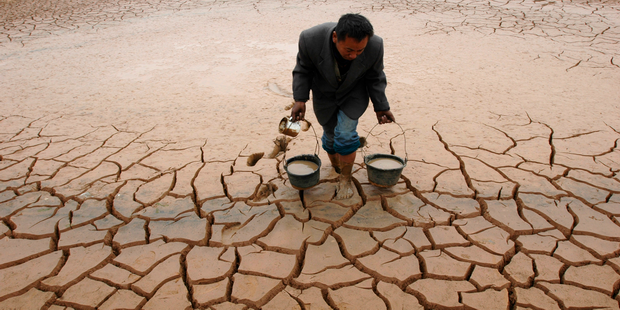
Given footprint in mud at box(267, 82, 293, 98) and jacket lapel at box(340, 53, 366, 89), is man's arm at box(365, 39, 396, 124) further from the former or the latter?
footprint in mud at box(267, 82, 293, 98)

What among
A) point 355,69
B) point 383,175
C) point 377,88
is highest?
point 355,69

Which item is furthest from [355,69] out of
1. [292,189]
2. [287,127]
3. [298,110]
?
[292,189]

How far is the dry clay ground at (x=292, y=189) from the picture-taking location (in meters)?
2.07

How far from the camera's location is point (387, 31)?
726 cm

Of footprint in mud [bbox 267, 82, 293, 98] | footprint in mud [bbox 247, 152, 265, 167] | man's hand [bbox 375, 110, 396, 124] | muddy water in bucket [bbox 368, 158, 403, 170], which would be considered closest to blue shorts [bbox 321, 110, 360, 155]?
man's hand [bbox 375, 110, 396, 124]

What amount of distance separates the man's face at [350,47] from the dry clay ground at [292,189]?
1069mm

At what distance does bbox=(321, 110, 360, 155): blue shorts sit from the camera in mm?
2605

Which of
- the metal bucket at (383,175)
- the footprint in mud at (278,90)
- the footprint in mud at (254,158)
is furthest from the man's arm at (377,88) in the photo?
the footprint in mud at (278,90)

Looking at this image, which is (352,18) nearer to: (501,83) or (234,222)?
(234,222)

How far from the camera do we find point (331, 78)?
2.38 m

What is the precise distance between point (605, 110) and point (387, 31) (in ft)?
13.4

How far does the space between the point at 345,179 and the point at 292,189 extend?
419 mm

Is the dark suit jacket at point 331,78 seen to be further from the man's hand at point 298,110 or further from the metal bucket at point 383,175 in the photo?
the metal bucket at point 383,175

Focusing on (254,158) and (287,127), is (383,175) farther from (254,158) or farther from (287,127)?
(254,158)
